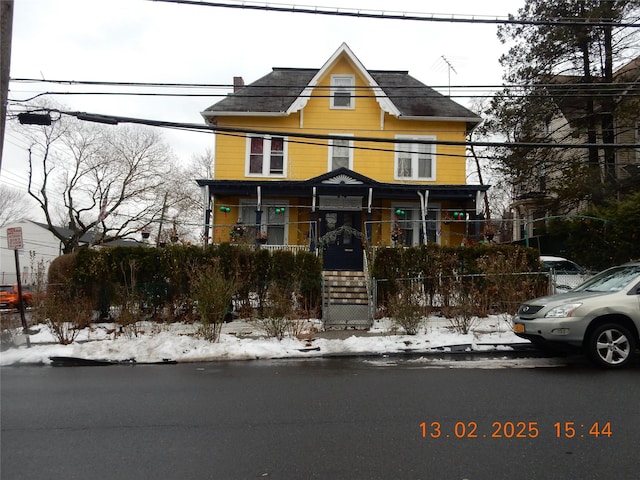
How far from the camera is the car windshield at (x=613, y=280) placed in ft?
24.3

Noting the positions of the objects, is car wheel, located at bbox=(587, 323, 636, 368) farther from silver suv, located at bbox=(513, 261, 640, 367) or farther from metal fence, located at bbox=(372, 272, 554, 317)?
metal fence, located at bbox=(372, 272, 554, 317)

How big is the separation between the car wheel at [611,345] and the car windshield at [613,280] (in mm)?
706

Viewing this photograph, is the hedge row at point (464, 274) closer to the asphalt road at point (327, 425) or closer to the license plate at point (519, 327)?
the license plate at point (519, 327)

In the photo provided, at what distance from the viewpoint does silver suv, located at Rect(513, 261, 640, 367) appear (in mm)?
6863

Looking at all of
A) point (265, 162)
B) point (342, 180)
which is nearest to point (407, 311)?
point (342, 180)

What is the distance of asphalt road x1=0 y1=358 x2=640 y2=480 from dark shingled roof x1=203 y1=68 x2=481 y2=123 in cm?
1258

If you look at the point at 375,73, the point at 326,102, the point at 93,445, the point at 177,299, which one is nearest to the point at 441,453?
the point at 93,445

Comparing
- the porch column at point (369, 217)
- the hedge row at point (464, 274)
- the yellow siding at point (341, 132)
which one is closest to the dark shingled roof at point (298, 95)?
the yellow siding at point (341, 132)

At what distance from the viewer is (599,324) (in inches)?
275

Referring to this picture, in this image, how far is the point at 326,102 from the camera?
18.1 metres

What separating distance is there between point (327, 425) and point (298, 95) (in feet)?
49.0

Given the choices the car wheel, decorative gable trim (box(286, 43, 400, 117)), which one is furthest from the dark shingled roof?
the car wheel

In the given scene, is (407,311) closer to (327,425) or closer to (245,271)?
(245,271)

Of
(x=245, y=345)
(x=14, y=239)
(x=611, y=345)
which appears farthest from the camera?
(x=14, y=239)
